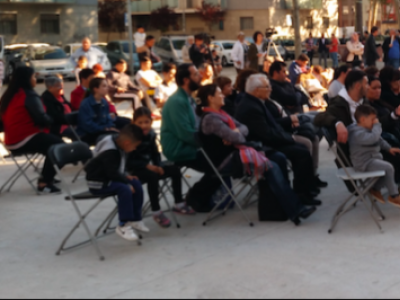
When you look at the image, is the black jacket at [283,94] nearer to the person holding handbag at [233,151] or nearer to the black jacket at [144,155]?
the person holding handbag at [233,151]

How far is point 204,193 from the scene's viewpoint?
23.9 ft

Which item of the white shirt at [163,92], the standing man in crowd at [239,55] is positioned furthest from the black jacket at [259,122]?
the standing man in crowd at [239,55]

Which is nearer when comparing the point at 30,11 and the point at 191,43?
the point at 191,43

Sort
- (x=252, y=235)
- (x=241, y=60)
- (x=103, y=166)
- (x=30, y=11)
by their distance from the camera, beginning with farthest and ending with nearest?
(x=30, y=11) < (x=241, y=60) < (x=252, y=235) < (x=103, y=166)

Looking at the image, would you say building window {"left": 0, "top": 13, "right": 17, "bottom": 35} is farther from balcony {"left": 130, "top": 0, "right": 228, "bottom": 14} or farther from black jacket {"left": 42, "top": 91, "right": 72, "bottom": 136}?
black jacket {"left": 42, "top": 91, "right": 72, "bottom": 136}

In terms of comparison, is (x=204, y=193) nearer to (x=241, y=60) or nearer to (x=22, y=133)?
→ (x=22, y=133)

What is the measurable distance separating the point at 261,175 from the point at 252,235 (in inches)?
22.3

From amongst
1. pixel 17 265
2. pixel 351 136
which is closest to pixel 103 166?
pixel 17 265

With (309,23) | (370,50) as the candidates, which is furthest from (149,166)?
(309,23)

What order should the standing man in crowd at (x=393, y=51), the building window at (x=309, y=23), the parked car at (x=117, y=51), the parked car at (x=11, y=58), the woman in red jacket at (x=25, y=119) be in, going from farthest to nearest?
the building window at (x=309, y=23), the parked car at (x=117, y=51), the parked car at (x=11, y=58), the standing man in crowd at (x=393, y=51), the woman in red jacket at (x=25, y=119)

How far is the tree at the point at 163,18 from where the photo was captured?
2074 inches

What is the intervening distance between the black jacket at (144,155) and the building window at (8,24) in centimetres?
3326

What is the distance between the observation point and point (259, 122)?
7156 millimetres

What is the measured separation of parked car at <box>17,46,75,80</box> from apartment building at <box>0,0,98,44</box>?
12.1 m
